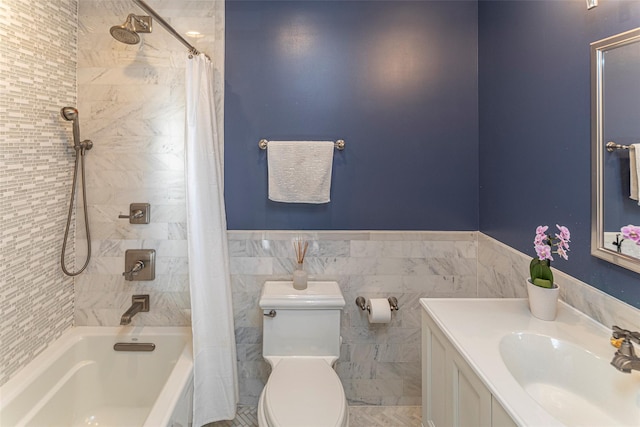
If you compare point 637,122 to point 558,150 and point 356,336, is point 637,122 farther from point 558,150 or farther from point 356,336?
point 356,336

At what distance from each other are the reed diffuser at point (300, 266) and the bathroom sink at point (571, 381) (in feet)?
3.47

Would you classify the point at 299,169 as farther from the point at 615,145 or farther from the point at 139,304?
the point at 615,145

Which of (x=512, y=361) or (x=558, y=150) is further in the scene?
(x=558, y=150)

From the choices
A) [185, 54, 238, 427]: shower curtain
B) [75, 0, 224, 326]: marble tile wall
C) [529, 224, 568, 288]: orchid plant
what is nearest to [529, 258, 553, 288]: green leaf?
[529, 224, 568, 288]: orchid plant

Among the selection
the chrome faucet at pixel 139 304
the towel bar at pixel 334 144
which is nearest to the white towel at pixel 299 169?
the towel bar at pixel 334 144

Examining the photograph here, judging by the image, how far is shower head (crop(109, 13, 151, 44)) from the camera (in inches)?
62.0

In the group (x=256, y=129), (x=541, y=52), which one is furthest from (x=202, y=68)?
(x=541, y=52)

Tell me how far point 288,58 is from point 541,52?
127 cm

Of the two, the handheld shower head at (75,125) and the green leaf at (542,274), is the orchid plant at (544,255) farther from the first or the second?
the handheld shower head at (75,125)

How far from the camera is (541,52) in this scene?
1452 mm

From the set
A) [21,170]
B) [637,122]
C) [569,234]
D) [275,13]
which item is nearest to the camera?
[637,122]

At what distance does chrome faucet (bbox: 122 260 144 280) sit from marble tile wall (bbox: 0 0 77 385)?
13.0 inches

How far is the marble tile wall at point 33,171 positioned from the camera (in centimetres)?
150

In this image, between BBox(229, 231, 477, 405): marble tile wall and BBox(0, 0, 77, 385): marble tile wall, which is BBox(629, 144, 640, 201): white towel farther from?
BBox(0, 0, 77, 385): marble tile wall
